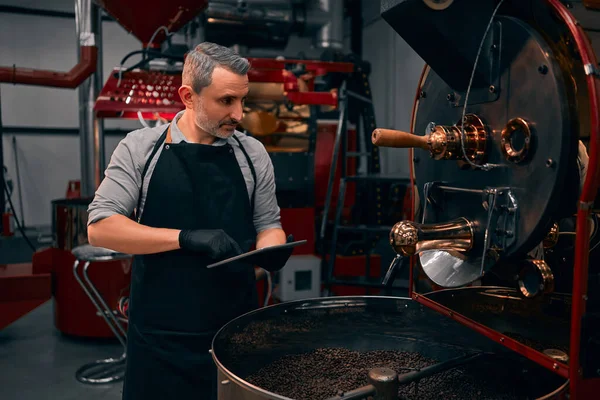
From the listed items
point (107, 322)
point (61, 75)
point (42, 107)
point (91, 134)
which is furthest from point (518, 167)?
point (42, 107)

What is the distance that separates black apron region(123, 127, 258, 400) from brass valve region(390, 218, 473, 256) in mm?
638

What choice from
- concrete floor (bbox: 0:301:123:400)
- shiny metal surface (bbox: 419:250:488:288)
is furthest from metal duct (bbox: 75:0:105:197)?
shiny metal surface (bbox: 419:250:488:288)

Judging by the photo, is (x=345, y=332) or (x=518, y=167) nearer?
(x=518, y=167)

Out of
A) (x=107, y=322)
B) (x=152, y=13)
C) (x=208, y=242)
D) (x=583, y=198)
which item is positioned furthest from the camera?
(x=152, y=13)

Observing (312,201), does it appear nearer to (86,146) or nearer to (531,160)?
(86,146)

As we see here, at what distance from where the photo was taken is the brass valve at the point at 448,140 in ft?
2.75

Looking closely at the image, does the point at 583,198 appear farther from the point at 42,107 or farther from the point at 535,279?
the point at 42,107

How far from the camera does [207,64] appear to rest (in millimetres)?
1284

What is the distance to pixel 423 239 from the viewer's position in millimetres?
849

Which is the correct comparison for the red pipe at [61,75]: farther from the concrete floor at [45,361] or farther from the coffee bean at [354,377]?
the coffee bean at [354,377]

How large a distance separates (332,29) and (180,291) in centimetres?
340

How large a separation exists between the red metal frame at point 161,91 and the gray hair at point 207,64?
1834 mm

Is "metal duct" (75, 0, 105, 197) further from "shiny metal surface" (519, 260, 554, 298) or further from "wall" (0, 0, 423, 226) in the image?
"wall" (0, 0, 423, 226)

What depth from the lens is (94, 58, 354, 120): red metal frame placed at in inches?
124
